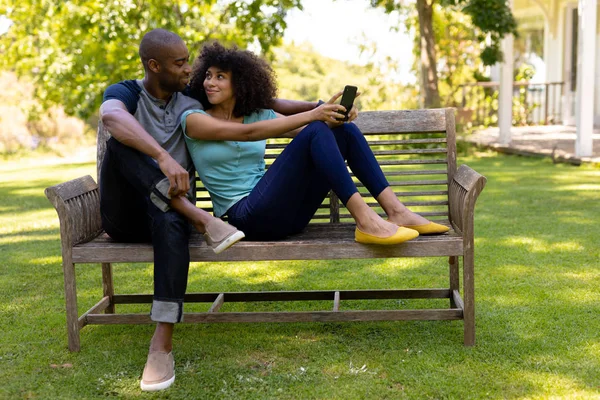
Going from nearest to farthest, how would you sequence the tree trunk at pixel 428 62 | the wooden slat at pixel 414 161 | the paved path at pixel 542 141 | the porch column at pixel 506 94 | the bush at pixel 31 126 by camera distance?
the wooden slat at pixel 414 161 → the paved path at pixel 542 141 → the porch column at pixel 506 94 → the tree trunk at pixel 428 62 → the bush at pixel 31 126

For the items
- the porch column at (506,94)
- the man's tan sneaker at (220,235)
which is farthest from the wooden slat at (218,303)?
the porch column at (506,94)

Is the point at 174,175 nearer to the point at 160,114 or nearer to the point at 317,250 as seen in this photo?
the point at 160,114

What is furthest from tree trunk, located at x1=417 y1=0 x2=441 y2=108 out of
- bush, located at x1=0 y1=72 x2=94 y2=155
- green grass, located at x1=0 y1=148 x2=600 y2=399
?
bush, located at x1=0 y1=72 x2=94 y2=155

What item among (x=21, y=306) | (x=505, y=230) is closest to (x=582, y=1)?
(x=505, y=230)

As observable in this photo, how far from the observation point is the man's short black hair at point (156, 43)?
315 centimetres

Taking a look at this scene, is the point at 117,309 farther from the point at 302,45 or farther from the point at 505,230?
the point at 302,45

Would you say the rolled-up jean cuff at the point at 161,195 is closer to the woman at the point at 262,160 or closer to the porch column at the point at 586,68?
the woman at the point at 262,160

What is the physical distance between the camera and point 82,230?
327 cm

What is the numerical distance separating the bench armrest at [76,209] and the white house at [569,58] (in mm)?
7357

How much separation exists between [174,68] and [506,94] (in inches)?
395

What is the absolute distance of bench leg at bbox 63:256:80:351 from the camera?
312 centimetres

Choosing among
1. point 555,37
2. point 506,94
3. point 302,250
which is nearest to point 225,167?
point 302,250

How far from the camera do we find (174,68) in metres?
3.20

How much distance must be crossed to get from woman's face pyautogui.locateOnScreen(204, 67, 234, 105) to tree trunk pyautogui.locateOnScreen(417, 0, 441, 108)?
377 inches
